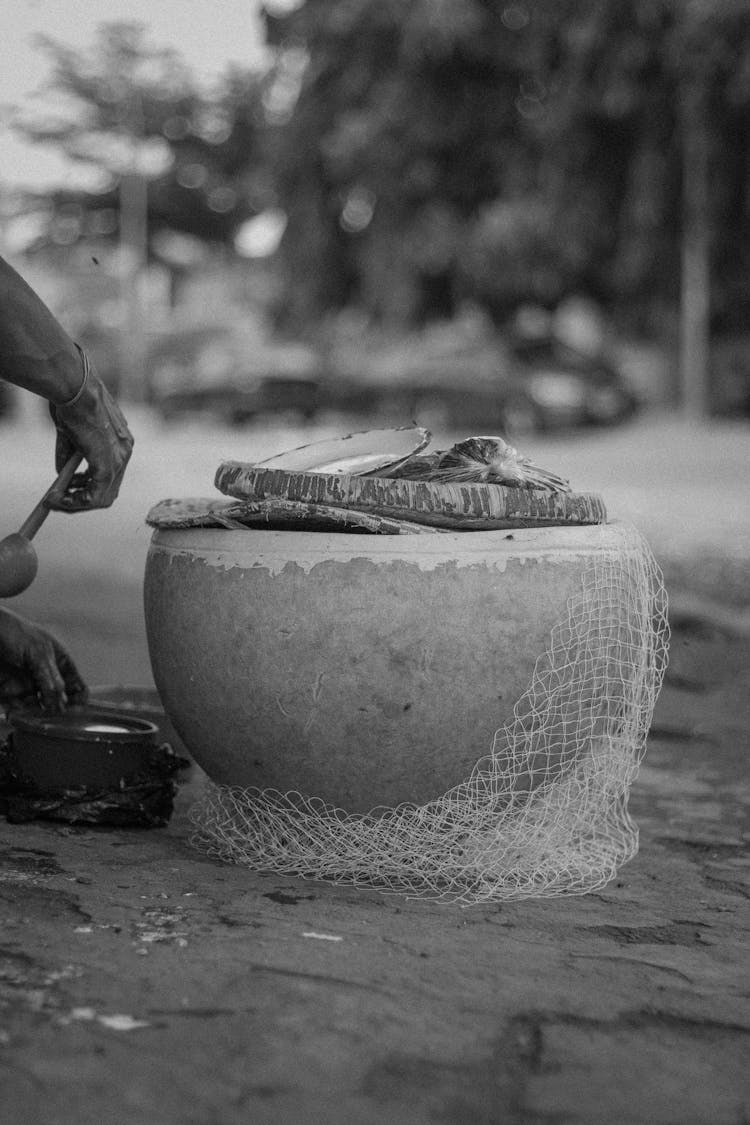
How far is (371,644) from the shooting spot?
8.38ft

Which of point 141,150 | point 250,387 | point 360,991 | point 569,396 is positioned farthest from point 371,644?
point 141,150

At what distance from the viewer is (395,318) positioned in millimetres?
20750

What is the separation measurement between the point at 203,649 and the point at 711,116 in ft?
53.0

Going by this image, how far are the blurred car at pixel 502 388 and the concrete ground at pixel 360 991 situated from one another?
15.0 meters

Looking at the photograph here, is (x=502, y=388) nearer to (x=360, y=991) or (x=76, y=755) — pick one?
(x=76, y=755)

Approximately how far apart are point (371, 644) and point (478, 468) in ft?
1.59

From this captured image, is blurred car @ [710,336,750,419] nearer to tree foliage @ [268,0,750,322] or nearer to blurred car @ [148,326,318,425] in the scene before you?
tree foliage @ [268,0,750,322]

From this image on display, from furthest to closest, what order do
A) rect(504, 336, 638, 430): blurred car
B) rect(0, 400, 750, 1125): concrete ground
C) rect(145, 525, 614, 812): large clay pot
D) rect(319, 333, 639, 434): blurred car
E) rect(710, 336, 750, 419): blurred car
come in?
rect(710, 336, 750, 419): blurred car → rect(319, 333, 639, 434): blurred car → rect(504, 336, 638, 430): blurred car → rect(145, 525, 614, 812): large clay pot → rect(0, 400, 750, 1125): concrete ground

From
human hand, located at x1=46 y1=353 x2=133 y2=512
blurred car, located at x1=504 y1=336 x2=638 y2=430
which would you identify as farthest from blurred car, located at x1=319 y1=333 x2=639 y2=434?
human hand, located at x1=46 y1=353 x2=133 y2=512

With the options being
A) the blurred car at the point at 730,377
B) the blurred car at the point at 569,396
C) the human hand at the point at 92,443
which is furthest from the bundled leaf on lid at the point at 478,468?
the blurred car at the point at 730,377

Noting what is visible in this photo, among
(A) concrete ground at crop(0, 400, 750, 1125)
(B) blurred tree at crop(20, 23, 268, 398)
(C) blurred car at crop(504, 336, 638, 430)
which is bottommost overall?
(A) concrete ground at crop(0, 400, 750, 1125)

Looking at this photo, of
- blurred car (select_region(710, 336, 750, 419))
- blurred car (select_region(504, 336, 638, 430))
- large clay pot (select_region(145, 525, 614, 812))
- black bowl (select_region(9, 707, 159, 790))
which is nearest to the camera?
large clay pot (select_region(145, 525, 614, 812))

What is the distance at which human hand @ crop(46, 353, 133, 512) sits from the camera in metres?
2.81

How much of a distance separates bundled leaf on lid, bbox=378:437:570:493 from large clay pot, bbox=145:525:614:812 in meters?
0.16
